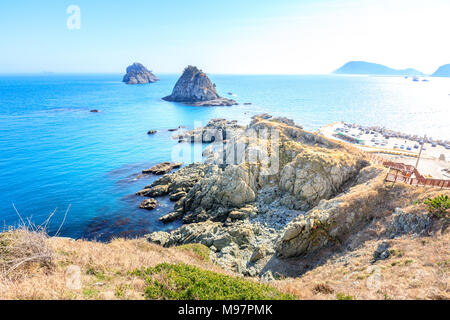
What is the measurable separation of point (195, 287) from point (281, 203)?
21.4 m

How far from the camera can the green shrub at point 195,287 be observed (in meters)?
9.31

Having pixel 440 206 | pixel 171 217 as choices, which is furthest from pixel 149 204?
pixel 440 206

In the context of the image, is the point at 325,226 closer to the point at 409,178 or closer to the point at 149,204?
the point at 409,178

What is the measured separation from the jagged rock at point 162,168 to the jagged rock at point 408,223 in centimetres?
4111

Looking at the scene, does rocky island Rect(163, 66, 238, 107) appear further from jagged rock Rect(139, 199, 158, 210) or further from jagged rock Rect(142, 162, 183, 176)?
jagged rock Rect(139, 199, 158, 210)

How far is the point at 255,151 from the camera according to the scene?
3503 centimetres

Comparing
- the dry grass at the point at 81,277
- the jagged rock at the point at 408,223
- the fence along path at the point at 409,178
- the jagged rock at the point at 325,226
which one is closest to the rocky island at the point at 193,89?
the fence along path at the point at 409,178

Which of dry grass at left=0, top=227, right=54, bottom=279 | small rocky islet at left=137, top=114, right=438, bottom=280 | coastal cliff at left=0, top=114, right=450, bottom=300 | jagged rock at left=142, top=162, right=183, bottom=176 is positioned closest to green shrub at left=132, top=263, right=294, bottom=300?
coastal cliff at left=0, top=114, right=450, bottom=300

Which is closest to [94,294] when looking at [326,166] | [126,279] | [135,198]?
[126,279]

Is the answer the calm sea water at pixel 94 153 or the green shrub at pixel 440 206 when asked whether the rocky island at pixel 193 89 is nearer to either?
the calm sea water at pixel 94 153

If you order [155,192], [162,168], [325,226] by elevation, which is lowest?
[155,192]

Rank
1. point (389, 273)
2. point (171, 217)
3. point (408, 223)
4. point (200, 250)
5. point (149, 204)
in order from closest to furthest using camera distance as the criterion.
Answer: point (389, 273) → point (408, 223) → point (200, 250) → point (171, 217) → point (149, 204)

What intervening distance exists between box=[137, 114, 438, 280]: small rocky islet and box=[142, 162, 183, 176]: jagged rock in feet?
18.1

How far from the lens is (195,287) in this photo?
9.78m
